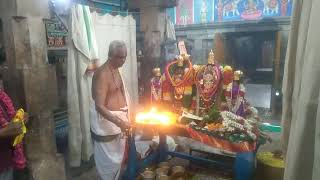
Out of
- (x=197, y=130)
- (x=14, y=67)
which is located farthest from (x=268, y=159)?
(x=14, y=67)

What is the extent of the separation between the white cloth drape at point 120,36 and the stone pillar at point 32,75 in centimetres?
194

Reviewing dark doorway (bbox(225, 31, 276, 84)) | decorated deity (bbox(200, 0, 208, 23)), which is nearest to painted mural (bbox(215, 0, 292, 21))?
decorated deity (bbox(200, 0, 208, 23))

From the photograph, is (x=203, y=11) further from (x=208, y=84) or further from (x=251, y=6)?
(x=208, y=84)

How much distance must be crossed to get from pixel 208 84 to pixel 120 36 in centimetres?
300

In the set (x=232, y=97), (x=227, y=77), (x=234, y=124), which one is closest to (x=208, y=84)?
(x=227, y=77)

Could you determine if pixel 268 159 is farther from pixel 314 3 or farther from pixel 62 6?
pixel 62 6

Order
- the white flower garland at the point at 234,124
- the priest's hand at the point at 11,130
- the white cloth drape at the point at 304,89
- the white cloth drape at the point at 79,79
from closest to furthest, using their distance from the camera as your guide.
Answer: the white cloth drape at the point at 304,89 → the priest's hand at the point at 11,130 → the white flower garland at the point at 234,124 → the white cloth drape at the point at 79,79

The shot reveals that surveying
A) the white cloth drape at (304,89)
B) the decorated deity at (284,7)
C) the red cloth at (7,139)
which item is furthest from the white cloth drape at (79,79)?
the decorated deity at (284,7)

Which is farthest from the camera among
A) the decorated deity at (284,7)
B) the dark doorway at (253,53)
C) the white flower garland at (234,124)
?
the dark doorway at (253,53)

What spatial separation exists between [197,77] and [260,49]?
9.43 metres

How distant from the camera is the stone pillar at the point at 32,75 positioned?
12.9 feet

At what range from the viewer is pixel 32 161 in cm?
433

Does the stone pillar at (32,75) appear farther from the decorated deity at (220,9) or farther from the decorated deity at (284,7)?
the decorated deity at (284,7)

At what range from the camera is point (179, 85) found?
16.4ft
